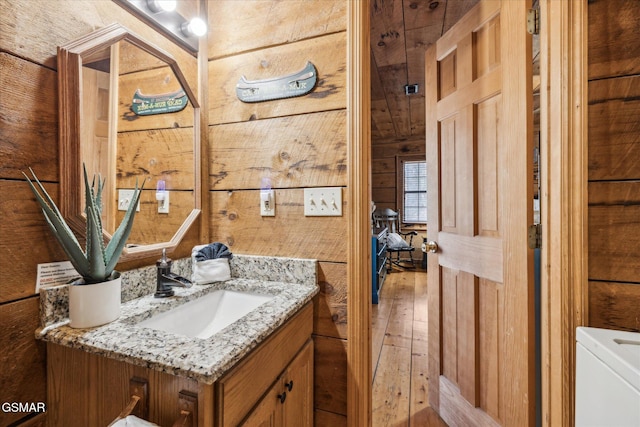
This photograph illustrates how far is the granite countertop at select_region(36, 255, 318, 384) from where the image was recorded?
57cm

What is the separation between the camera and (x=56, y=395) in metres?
0.75

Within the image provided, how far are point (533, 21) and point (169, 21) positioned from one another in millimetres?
1468

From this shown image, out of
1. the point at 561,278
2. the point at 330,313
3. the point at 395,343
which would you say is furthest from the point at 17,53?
the point at 395,343

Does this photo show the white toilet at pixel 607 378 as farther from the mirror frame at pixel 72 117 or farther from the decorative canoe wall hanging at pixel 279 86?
the mirror frame at pixel 72 117

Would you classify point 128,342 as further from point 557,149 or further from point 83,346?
point 557,149

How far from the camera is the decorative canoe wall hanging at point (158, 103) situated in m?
1.05

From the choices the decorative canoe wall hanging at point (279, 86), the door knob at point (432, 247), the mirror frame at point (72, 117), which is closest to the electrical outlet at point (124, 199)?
the mirror frame at point (72, 117)

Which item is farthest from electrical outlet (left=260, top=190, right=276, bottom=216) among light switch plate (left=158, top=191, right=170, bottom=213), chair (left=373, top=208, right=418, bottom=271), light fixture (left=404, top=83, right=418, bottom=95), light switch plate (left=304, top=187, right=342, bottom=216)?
chair (left=373, top=208, right=418, bottom=271)

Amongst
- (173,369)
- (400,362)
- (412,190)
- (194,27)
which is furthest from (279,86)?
(412,190)

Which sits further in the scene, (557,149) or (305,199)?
(305,199)

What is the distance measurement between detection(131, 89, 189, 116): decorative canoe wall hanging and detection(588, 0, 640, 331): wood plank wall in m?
1.54

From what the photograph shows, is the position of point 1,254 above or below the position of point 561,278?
above

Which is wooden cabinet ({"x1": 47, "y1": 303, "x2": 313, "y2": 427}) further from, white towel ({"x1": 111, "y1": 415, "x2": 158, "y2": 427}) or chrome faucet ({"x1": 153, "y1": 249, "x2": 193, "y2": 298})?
chrome faucet ({"x1": 153, "y1": 249, "x2": 193, "y2": 298})

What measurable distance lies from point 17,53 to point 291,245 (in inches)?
39.8
